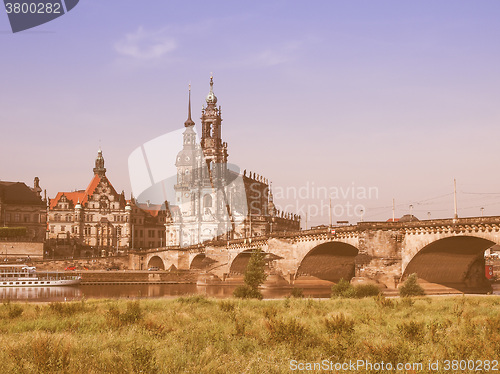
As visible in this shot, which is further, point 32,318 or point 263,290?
point 263,290

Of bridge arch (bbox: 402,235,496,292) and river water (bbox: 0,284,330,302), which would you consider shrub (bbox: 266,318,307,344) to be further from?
bridge arch (bbox: 402,235,496,292)

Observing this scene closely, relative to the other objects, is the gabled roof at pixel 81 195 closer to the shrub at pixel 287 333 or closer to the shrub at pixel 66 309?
the shrub at pixel 66 309

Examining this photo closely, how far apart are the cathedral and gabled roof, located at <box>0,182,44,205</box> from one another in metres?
33.5

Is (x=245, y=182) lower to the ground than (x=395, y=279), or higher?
higher

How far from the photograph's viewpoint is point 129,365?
14258 mm

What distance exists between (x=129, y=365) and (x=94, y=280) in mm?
82150

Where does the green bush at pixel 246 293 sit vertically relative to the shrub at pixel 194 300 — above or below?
below

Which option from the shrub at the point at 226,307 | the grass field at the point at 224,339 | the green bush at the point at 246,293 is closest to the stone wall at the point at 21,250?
the green bush at the point at 246,293

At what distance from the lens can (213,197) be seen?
→ 461ft

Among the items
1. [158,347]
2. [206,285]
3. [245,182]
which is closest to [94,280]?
[206,285]

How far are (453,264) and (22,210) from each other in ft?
345

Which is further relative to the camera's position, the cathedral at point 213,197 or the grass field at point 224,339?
the cathedral at point 213,197

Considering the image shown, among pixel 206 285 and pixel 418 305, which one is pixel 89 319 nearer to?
pixel 418 305

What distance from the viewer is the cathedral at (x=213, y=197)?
135 meters
